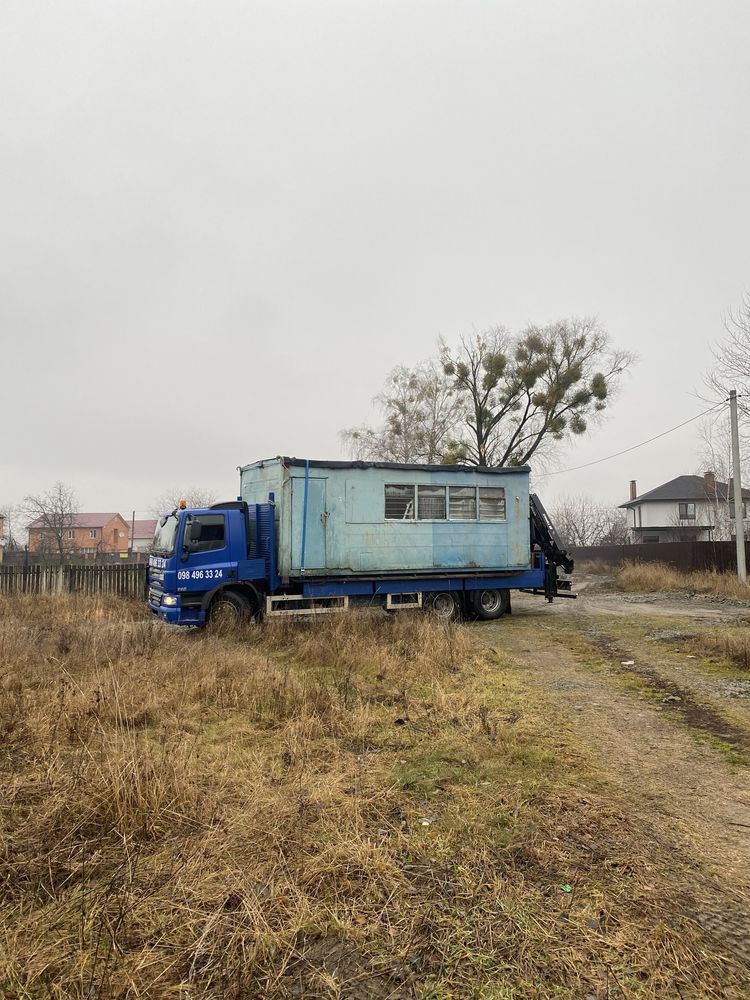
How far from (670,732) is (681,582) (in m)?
18.1

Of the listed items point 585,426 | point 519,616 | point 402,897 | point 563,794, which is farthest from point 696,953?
point 585,426

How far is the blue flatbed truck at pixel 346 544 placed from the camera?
34.9 ft

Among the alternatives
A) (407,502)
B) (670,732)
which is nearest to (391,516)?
(407,502)

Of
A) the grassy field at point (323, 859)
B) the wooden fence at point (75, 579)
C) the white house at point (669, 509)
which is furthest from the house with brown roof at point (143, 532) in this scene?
the grassy field at point (323, 859)

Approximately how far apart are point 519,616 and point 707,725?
8890 millimetres

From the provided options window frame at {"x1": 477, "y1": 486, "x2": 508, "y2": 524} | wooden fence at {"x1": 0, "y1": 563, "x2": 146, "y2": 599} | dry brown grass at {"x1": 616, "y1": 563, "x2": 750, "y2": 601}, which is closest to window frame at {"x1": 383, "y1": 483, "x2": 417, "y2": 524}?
window frame at {"x1": 477, "y1": 486, "x2": 508, "y2": 524}

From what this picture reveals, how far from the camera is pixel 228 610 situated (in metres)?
10.6

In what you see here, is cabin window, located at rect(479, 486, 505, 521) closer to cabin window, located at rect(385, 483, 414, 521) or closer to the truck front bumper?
cabin window, located at rect(385, 483, 414, 521)

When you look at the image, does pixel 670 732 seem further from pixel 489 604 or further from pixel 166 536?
pixel 166 536

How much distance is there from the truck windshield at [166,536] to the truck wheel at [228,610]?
1264mm

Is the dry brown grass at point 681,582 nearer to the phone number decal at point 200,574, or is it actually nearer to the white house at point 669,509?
the phone number decal at point 200,574

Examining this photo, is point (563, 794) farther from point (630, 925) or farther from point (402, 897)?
point (402, 897)

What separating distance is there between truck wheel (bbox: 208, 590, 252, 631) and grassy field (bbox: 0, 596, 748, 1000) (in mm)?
4453

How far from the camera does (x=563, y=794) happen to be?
3684 millimetres
